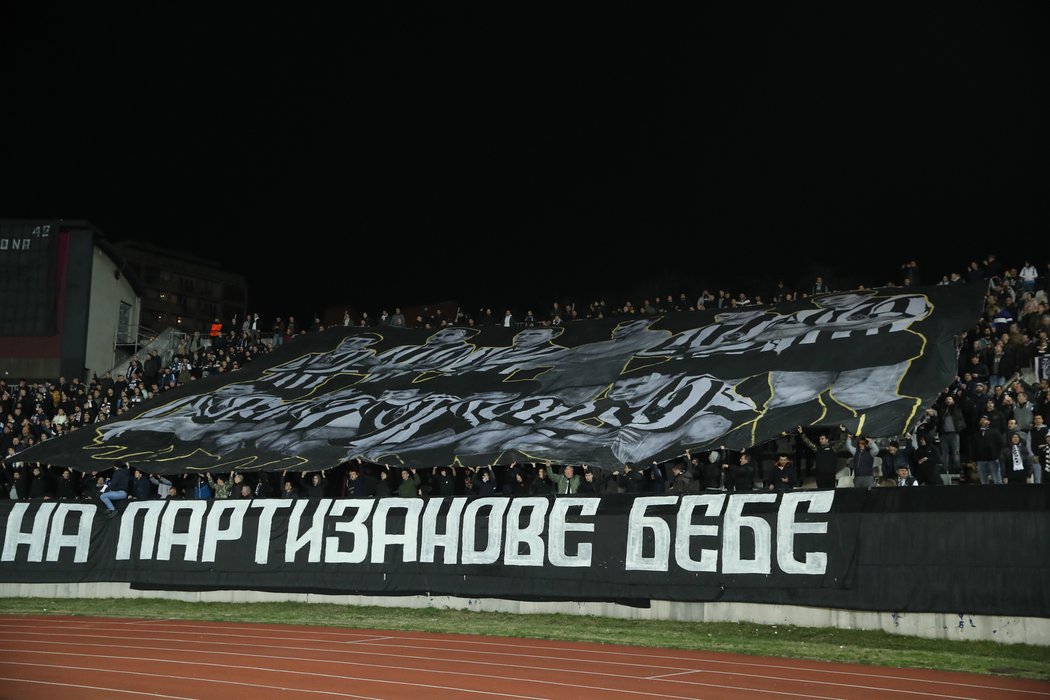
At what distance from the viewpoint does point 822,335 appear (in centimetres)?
2542

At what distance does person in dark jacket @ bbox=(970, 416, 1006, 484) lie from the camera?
1866cm

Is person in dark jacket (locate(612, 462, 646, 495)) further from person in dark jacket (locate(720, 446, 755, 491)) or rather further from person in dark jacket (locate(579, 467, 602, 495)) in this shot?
person in dark jacket (locate(720, 446, 755, 491))

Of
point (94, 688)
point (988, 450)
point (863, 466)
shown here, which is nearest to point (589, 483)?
point (863, 466)

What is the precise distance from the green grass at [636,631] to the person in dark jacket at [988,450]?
19.0 ft

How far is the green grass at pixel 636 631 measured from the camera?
42.0 ft

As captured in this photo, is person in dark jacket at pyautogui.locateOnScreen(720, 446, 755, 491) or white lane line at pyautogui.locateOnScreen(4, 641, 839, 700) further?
person in dark jacket at pyautogui.locateOnScreen(720, 446, 755, 491)

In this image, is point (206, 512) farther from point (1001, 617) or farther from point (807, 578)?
point (1001, 617)

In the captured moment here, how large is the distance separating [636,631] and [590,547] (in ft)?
6.23

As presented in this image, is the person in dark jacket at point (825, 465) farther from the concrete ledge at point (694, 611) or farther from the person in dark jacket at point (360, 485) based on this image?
the person in dark jacket at point (360, 485)

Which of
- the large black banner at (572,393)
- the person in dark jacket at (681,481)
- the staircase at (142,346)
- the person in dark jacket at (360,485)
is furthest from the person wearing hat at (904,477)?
the staircase at (142,346)

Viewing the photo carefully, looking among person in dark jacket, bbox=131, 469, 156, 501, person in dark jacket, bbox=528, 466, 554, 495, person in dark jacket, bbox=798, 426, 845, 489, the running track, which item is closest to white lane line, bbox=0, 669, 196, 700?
the running track

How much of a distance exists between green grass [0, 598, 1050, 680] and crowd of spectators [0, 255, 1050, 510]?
252 centimetres

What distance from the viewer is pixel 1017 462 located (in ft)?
59.5

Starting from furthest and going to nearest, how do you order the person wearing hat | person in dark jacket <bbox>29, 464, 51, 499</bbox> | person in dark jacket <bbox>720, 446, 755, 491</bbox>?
person in dark jacket <bbox>29, 464, 51, 499</bbox>
person in dark jacket <bbox>720, 446, 755, 491</bbox>
the person wearing hat
